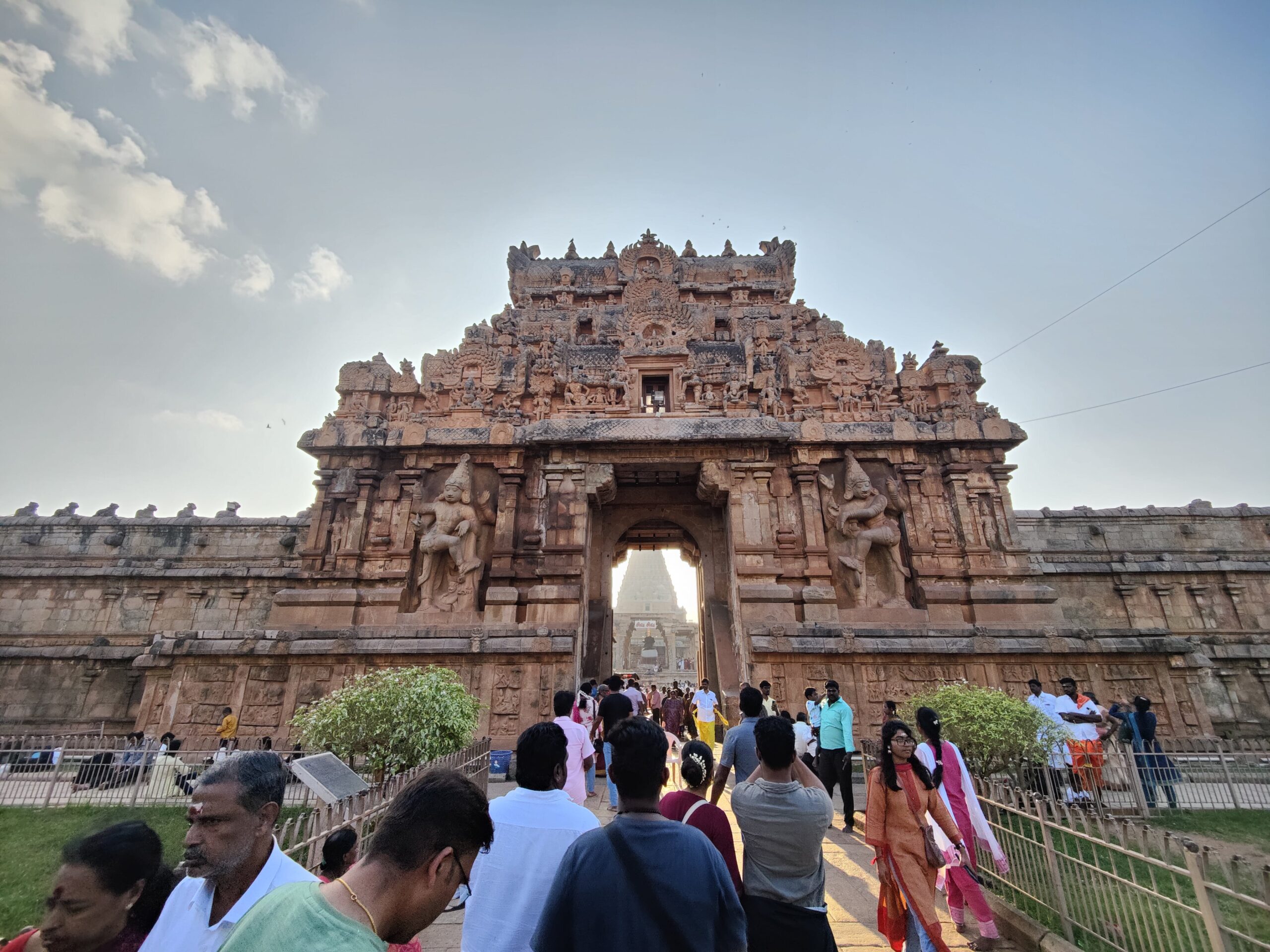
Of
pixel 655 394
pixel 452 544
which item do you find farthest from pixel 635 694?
pixel 655 394

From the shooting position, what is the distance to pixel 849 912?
203 inches

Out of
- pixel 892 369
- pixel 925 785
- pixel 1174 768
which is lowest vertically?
pixel 1174 768

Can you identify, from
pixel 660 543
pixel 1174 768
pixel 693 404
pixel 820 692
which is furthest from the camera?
pixel 660 543

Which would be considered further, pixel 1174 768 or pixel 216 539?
pixel 216 539

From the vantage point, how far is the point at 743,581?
46.3 ft

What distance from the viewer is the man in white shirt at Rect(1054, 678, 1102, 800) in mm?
8688

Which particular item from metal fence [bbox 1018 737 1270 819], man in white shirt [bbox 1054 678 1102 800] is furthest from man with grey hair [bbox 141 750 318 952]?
man in white shirt [bbox 1054 678 1102 800]

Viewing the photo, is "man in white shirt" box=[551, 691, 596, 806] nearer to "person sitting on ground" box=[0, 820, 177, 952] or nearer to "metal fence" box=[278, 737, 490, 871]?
"metal fence" box=[278, 737, 490, 871]

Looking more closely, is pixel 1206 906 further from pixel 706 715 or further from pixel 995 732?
pixel 706 715

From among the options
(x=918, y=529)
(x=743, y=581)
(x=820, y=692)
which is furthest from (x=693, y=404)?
(x=820, y=692)

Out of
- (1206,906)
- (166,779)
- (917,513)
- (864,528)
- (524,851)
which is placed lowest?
(166,779)

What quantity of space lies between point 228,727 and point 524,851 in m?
12.8

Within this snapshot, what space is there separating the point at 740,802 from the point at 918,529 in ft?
44.6

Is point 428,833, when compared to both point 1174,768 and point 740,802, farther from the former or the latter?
point 1174,768
